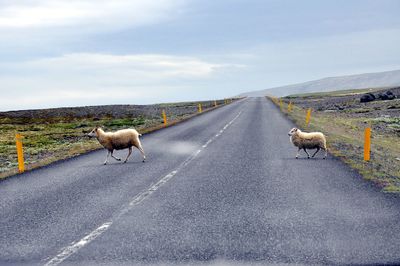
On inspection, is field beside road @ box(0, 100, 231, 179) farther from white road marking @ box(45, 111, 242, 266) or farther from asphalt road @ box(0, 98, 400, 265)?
white road marking @ box(45, 111, 242, 266)

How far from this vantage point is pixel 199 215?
745cm

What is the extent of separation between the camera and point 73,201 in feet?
29.0

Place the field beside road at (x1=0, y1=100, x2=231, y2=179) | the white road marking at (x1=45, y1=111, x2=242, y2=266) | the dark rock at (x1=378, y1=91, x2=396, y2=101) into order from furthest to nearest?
the dark rock at (x1=378, y1=91, x2=396, y2=101) < the field beside road at (x1=0, y1=100, x2=231, y2=179) < the white road marking at (x1=45, y1=111, x2=242, y2=266)

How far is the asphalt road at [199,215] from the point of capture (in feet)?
18.4

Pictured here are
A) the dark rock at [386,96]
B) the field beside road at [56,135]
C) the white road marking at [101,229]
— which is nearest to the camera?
the white road marking at [101,229]

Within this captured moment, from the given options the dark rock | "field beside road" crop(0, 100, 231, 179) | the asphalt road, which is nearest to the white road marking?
the asphalt road

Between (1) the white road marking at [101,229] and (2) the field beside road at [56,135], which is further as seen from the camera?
(2) the field beside road at [56,135]

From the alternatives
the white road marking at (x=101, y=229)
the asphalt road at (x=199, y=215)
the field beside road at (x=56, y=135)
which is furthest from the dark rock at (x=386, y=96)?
the white road marking at (x=101, y=229)

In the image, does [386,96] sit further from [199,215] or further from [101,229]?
[101,229]

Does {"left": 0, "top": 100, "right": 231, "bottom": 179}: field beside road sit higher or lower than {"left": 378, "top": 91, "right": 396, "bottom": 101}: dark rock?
higher

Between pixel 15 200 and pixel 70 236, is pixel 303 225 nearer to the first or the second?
pixel 70 236

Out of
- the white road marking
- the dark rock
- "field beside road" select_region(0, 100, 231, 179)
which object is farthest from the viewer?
the dark rock

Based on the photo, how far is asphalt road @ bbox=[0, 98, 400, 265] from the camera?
5.61m

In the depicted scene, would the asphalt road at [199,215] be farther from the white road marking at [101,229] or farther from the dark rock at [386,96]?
the dark rock at [386,96]
